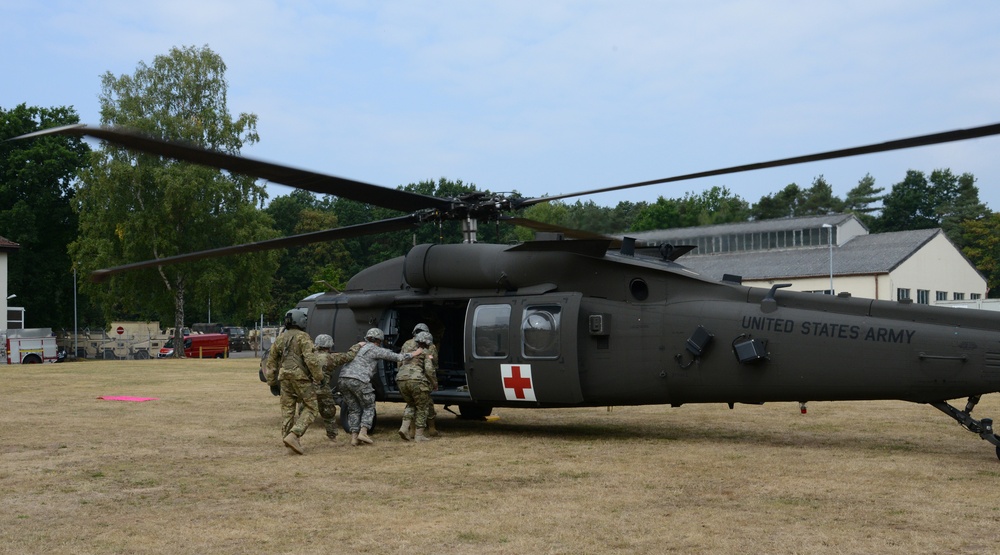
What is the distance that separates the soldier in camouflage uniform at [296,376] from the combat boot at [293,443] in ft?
0.10

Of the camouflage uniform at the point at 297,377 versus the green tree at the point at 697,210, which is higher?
the green tree at the point at 697,210

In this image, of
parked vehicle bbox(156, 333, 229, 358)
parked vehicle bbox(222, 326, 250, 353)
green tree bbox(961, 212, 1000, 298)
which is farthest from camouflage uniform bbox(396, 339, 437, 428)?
green tree bbox(961, 212, 1000, 298)

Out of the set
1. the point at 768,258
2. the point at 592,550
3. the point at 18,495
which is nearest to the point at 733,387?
the point at 592,550

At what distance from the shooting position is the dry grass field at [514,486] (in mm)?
6766

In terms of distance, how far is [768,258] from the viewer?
162 ft

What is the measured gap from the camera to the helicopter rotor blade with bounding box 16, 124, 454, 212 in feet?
26.7

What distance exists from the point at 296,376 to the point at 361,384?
3.59ft

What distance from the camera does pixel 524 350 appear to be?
1275 cm

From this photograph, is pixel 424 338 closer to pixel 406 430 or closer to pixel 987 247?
pixel 406 430

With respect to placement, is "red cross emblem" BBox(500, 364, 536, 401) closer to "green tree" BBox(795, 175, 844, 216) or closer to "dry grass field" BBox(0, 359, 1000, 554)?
"dry grass field" BBox(0, 359, 1000, 554)

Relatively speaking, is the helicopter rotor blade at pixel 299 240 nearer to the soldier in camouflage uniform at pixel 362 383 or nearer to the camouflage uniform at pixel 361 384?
the soldier in camouflage uniform at pixel 362 383

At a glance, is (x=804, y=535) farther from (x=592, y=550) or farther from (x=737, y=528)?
(x=592, y=550)

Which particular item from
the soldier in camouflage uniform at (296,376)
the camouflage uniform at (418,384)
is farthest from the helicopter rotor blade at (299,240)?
the camouflage uniform at (418,384)

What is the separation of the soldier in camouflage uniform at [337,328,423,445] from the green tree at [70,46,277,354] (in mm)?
35077
